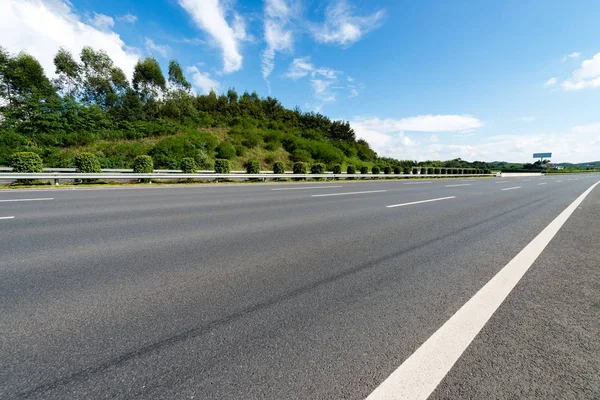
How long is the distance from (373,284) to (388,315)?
0.61m

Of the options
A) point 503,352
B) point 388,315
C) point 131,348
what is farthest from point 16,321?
point 503,352

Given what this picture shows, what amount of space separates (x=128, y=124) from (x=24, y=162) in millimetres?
26543

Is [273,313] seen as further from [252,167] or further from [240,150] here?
[240,150]

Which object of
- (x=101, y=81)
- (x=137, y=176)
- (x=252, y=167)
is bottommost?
(x=137, y=176)

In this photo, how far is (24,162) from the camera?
536 inches

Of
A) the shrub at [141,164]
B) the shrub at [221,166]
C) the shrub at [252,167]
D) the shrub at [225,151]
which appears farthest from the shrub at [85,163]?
the shrub at [225,151]

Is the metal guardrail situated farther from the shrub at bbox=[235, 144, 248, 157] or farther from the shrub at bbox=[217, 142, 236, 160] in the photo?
the shrub at bbox=[235, 144, 248, 157]

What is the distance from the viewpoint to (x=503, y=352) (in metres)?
1.85

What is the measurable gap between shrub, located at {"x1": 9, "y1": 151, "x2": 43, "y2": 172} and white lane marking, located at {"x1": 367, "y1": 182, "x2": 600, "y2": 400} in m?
19.7

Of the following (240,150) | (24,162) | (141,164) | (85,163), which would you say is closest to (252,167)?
(141,164)

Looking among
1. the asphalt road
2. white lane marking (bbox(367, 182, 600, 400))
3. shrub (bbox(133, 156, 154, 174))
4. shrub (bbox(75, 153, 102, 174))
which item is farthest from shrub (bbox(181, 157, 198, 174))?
white lane marking (bbox(367, 182, 600, 400))

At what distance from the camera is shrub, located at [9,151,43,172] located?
13398 mm

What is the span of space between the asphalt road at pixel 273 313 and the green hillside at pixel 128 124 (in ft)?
91.7

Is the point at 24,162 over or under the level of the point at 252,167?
over
